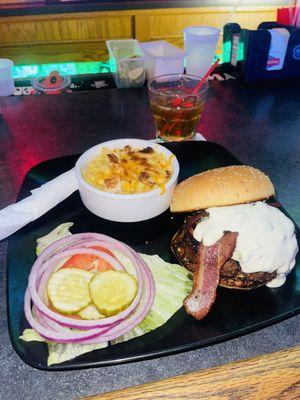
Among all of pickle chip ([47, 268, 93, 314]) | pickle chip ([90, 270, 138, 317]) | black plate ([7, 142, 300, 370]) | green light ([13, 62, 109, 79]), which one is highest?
pickle chip ([90, 270, 138, 317])

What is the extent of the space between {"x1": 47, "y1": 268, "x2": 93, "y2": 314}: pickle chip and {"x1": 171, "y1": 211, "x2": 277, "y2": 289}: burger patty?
0.47m

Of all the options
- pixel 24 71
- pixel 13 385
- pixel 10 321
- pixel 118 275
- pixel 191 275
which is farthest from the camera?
pixel 24 71

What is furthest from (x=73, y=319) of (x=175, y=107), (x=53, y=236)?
(x=175, y=107)

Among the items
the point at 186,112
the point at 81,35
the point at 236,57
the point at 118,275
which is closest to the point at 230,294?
the point at 118,275

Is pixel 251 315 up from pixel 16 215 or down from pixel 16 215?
down

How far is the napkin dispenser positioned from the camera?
341 cm

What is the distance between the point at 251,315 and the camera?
1.47 meters

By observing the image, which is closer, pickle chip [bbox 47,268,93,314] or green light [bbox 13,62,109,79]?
pickle chip [bbox 47,268,93,314]

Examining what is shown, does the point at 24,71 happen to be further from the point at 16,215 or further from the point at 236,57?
the point at 16,215

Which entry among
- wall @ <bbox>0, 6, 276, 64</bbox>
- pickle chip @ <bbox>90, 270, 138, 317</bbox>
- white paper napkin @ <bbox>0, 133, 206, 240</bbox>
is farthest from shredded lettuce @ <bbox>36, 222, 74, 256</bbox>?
wall @ <bbox>0, 6, 276, 64</bbox>

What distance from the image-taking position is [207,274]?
5.00 ft

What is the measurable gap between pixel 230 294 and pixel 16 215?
113cm

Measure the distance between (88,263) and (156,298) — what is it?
0.37 meters

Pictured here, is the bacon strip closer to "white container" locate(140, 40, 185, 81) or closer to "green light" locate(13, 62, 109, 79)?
"white container" locate(140, 40, 185, 81)
